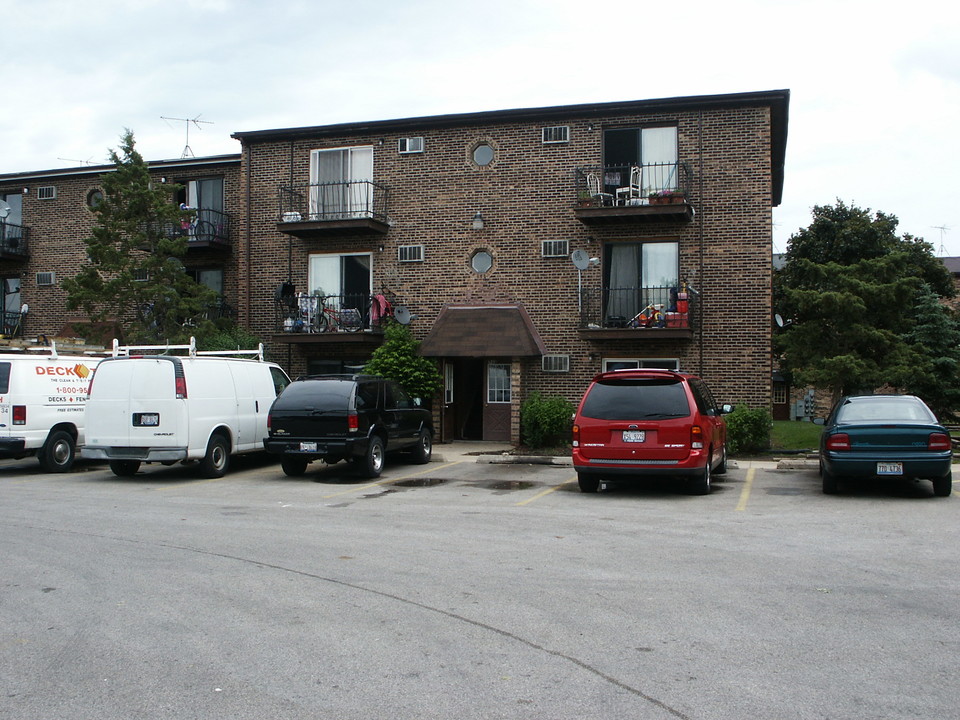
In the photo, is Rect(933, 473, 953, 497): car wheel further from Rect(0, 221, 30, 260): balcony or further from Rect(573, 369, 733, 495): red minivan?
Rect(0, 221, 30, 260): balcony

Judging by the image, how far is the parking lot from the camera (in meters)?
4.66

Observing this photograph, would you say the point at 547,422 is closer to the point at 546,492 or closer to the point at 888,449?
the point at 546,492

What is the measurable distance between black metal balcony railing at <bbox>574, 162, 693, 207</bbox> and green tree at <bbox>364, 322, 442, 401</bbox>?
5161 millimetres

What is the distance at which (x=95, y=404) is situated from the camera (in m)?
14.9

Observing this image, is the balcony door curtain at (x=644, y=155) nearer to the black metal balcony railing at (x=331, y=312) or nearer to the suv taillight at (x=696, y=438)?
the black metal balcony railing at (x=331, y=312)

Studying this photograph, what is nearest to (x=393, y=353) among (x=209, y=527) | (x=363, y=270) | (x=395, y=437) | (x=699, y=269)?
(x=363, y=270)

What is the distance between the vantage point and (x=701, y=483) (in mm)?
12672

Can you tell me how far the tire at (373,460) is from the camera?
48.7 ft

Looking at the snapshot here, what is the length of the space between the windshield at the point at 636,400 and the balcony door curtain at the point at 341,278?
1114 cm

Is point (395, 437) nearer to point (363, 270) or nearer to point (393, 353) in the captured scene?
point (393, 353)

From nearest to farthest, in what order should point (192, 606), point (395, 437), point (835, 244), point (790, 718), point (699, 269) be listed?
point (790, 718)
point (192, 606)
point (395, 437)
point (699, 269)
point (835, 244)

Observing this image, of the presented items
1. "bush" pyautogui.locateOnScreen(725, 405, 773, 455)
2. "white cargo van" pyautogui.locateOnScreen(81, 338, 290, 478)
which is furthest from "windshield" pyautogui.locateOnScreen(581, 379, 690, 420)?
"white cargo van" pyautogui.locateOnScreen(81, 338, 290, 478)

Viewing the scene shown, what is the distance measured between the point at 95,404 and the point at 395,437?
5012 millimetres

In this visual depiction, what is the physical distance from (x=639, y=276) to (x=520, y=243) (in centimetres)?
296
